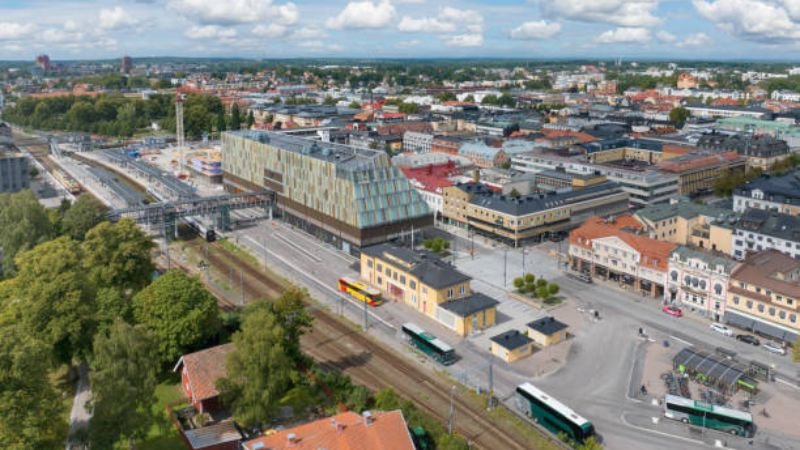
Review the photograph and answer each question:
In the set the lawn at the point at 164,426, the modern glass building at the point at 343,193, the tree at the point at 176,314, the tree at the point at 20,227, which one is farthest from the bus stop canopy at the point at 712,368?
the tree at the point at 20,227

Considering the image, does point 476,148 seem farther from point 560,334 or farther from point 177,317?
point 177,317

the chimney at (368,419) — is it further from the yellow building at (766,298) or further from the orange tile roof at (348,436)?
the yellow building at (766,298)

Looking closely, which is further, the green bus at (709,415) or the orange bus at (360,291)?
the orange bus at (360,291)

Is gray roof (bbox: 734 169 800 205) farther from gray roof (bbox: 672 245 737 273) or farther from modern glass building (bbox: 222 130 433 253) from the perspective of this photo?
modern glass building (bbox: 222 130 433 253)

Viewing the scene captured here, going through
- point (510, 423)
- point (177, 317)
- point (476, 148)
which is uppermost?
point (476, 148)

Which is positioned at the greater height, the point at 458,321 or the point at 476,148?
the point at 476,148

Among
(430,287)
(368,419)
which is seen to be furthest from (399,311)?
(368,419)

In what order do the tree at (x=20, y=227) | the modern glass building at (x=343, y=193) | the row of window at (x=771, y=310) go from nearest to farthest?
1. the row of window at (x=771, y=310)
2. the tree at (x=20, y=227)
3. the modern glass building at (x=343, y=193)

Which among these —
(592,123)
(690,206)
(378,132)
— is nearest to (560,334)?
(690,206)
